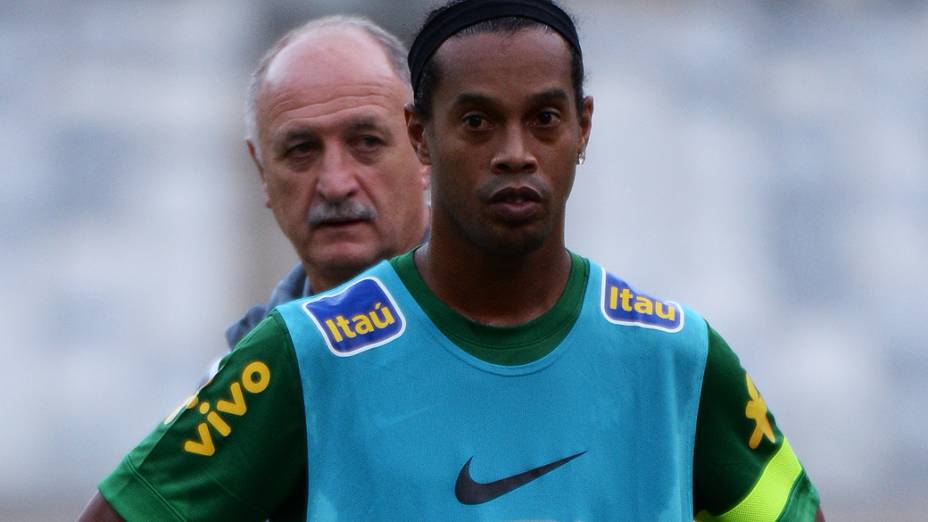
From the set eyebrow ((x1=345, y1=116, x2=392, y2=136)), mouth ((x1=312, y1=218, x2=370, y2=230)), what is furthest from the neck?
eyebrow ((x1=345, y1=116, x2=392, y2=136))

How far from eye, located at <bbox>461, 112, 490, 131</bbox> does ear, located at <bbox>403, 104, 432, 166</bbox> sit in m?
0.15

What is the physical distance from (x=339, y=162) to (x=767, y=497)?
1.45m

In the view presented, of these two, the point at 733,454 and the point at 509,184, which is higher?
the point at 509,184

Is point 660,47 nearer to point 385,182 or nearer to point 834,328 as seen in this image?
point 834,328

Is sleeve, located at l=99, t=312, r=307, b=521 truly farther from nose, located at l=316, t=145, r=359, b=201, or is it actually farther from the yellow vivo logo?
nose, located at l=316, t=145, r=359, b=201

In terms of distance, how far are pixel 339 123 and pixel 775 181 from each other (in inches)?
205

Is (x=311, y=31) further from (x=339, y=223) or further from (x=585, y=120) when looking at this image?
(x=585, y=120)

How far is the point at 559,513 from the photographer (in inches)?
114

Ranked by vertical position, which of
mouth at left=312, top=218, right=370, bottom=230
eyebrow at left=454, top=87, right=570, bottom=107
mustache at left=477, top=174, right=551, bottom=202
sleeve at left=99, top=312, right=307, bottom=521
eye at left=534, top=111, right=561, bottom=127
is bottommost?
sleeve at left=99, top=312, right=307, bottom=521

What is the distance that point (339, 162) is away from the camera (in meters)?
4.14

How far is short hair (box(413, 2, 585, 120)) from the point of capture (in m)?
2.97

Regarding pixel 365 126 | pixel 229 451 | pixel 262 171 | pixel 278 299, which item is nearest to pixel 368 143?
pixel 365 126

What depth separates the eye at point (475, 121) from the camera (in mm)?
2928

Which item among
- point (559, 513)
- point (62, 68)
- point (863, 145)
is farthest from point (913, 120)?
point (559, 513)
